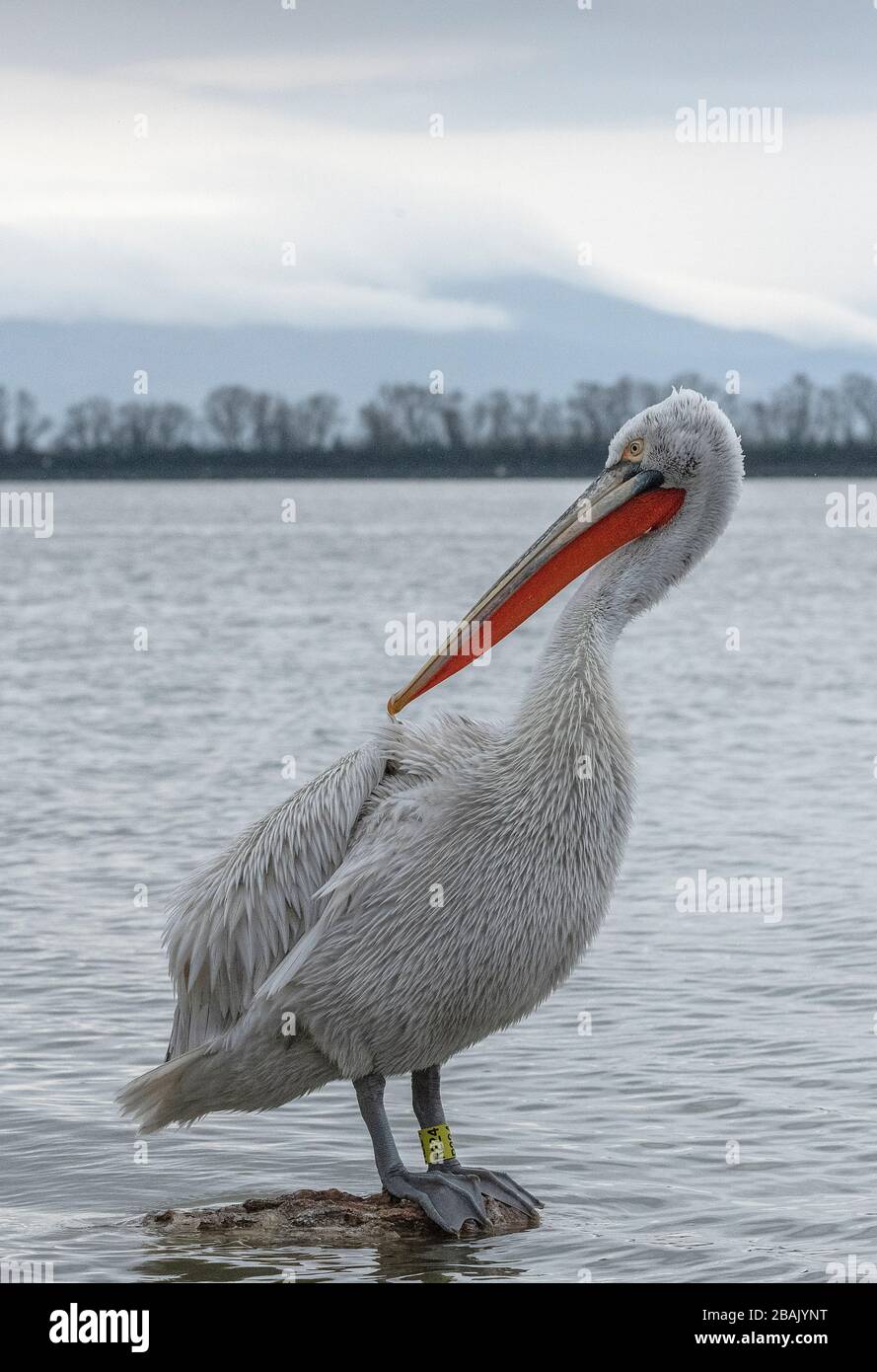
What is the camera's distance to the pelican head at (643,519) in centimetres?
492

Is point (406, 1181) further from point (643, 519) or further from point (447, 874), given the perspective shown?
point (643, 519)

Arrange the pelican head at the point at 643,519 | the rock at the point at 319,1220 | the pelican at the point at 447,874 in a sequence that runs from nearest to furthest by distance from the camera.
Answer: the pelican at the point at 447,874, the rock at the point at 319,1220, the pelican head at the point at 643,519

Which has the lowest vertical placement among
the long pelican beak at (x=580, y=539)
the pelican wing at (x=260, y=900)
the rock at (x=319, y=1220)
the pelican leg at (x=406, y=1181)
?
the rock at (x=319, y=1220)

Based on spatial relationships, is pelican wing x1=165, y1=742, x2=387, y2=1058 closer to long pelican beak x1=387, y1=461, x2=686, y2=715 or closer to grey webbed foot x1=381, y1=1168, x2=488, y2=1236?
long pelican beak x1=387, y1=461, x2=686, y2=715

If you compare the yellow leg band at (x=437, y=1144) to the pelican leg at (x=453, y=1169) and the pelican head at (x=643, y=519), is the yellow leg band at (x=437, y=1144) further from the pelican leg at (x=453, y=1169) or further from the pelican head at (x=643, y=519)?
the pelican head at (x=643, y=519)

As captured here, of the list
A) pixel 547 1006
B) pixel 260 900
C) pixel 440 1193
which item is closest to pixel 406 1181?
pixel 440 1193

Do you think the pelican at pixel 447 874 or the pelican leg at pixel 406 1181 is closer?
the pelican at pixel 447 874

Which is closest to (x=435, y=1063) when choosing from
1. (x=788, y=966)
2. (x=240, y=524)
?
(x=788, y=966)

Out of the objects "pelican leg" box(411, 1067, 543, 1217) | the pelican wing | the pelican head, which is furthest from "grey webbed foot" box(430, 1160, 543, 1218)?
the pelican head

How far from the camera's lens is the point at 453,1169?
4.96m

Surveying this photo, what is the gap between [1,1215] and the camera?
16.4 ft

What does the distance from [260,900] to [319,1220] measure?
2.55ft

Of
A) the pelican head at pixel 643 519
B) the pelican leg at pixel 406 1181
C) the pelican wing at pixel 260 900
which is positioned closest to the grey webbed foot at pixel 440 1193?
the pelican leg at pixel 406 1181

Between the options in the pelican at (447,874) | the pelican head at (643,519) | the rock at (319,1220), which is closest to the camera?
the pelican at (447,874)
